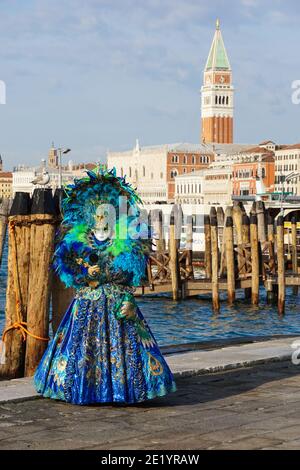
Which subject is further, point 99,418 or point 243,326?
point 243,326

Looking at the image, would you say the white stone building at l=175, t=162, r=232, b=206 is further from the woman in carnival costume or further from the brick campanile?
the woman in carnival costume

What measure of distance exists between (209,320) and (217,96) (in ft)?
456

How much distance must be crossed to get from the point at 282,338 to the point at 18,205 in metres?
3.22

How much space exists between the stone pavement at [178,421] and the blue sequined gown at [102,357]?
0.09 metres

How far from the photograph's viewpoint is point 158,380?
21.9 feet

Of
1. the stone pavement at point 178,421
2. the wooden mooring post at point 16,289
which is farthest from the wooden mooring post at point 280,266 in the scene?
the stone pavement at point 178,421

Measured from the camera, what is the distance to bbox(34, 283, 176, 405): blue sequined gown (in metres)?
6.57

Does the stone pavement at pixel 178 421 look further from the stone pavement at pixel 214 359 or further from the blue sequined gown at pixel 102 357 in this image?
the stone pavement at pixel 214 359

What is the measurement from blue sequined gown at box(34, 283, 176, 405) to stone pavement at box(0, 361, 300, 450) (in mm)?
91

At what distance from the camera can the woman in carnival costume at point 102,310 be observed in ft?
21.6

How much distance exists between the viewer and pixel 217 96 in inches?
6329

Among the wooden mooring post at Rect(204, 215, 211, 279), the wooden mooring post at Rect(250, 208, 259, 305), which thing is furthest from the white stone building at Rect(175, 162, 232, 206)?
the wooden mooring post at Rect(250, 208, 259, 305)
